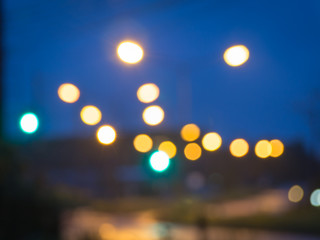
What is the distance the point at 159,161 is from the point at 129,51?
2.17 m

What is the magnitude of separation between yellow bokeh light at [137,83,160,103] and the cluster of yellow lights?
1.89 meters

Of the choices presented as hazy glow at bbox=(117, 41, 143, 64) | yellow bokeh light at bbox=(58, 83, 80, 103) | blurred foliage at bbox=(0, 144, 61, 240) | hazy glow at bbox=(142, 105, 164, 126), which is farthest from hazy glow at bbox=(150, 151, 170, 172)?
blurred foliage at bbox=(0, 144, 61, 240)

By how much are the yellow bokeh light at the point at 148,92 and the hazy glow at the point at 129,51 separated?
168 cm

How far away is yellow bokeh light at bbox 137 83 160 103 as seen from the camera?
730 cm

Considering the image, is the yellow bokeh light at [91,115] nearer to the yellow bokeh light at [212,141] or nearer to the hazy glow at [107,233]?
the yellow bokeh light at [212,141]

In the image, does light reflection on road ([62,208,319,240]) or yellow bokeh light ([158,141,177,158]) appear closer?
yellow bokeh light ([158,141,177,158])

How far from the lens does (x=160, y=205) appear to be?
33.5 meters

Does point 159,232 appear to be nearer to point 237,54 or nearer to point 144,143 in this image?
point 144,143

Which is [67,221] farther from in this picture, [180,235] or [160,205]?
[160,205]

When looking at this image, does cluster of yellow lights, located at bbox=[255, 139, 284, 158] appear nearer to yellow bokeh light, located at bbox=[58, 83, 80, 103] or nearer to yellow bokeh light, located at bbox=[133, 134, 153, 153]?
yellow bokeh light, located at bbox=[133, 134, 153, 153]

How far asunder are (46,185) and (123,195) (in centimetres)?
2502

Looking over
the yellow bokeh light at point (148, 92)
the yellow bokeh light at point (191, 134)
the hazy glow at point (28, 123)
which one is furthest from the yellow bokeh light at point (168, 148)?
the hazy glow at point (28, 123)

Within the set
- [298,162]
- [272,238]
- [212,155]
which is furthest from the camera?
[272,238]

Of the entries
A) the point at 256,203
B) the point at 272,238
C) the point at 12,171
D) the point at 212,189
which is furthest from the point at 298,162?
the point at 212,189
